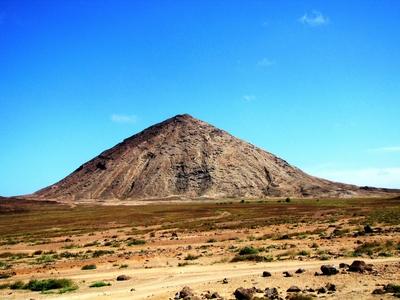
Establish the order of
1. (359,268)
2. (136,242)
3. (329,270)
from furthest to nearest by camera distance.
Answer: (136,242) < (329,270) < (359,268)

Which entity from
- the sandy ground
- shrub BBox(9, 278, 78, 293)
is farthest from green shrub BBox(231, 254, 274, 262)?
shrub BBox(9, 278, 78, 293)

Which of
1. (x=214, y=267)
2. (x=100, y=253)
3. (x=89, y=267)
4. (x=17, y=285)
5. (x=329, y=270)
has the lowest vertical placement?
(x=17, y=285)

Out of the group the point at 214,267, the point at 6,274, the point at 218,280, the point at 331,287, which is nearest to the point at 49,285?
the point at 6,274

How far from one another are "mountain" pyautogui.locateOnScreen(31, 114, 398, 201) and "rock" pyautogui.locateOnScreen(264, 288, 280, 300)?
138138mm

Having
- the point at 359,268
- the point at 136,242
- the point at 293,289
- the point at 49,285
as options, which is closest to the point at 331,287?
the point at 293,289

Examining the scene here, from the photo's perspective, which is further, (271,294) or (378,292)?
(271,294)

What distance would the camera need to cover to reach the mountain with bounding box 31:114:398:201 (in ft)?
526

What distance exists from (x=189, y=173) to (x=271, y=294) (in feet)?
495

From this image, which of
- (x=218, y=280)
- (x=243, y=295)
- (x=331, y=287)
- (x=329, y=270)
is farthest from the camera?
(x=218, y=280)

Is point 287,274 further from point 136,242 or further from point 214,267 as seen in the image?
point 136,242

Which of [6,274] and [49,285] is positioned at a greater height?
[49,285]

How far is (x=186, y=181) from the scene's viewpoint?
6467 inches

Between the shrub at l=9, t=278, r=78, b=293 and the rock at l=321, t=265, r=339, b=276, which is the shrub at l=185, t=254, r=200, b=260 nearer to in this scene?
the shrub at l=9, t=278, r=78, b=293

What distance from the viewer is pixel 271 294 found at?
16.3 meters
